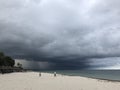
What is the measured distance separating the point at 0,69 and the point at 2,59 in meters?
22.9

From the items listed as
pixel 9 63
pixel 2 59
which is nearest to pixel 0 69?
pixel 2 59

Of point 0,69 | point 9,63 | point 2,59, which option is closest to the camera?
point 0,69

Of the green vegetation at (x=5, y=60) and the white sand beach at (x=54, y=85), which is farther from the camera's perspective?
the green vegetation at (x=5, y=60)

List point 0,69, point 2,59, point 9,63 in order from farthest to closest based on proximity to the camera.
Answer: point 9,63 < point 2,59 < point 0,69

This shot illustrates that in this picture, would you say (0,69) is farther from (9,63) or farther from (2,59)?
(9,63)

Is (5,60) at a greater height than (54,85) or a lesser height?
greater

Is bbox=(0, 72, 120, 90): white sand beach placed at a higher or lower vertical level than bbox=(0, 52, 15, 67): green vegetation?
lower

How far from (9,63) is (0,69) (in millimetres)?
44301

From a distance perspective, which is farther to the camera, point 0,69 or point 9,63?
point 9,63

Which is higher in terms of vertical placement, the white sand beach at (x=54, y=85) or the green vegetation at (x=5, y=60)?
the green vegetation at (x=5, y=60)

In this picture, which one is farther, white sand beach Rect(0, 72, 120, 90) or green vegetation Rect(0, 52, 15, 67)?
green vegetation Rect(0, 52, 15, 67)

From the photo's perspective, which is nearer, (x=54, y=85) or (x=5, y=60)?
(x=54, y=85)

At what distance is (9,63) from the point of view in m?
146

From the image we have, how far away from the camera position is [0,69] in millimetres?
102625
